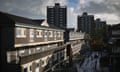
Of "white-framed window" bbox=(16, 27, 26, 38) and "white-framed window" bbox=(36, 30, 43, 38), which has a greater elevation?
"white-framed window" bbox=(16, 27, 26, 38)

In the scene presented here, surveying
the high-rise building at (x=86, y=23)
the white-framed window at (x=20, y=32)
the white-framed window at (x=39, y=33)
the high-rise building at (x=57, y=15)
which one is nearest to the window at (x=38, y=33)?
the white-framed window at (x=39, y=33)

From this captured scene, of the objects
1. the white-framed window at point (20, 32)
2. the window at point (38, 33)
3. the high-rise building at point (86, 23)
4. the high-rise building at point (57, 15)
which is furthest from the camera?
the high-rise building at point (86, 23)

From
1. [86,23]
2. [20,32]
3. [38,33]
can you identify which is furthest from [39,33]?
[86,23]

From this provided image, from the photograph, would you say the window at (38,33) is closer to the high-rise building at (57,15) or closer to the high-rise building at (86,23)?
the high-rise building at (57,15)

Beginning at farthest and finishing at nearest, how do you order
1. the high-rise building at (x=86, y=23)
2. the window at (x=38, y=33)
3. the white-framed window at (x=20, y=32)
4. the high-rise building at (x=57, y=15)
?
the high-rise building at (x=86, y=23) < the high-rise building at (x=57, y=15) < the window at (x=38, y=33) < the white-framed window at (x=20, y=32)

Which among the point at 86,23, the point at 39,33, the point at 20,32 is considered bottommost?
the point at 86,23

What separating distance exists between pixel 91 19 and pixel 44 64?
14918 centimetres

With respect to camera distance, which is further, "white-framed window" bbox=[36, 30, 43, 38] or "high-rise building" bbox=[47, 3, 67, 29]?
"high-rise building" bbox=[47, 3, 67, 29]

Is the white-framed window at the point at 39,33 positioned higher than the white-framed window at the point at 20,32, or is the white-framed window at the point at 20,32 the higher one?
the white-framed window at the point at 20,32

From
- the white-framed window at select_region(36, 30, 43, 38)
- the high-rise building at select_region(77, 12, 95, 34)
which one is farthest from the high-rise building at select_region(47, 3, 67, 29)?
the white-framed window at select_region(36, 30, 43, 38)

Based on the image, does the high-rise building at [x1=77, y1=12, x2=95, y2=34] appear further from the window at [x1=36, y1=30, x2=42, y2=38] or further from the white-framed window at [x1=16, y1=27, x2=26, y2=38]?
the white-framed window at [x1=16, y1=27, x2=26, y2=38]

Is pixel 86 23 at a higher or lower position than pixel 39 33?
lower

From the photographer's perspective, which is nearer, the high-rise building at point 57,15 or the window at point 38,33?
the window at point 38,33

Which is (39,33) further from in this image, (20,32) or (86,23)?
(86,23)
